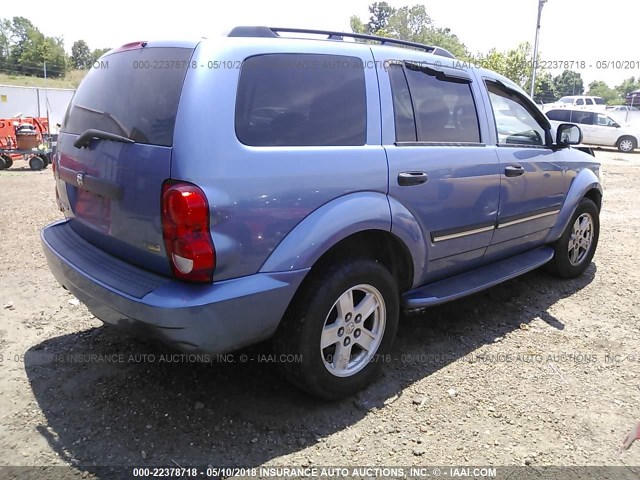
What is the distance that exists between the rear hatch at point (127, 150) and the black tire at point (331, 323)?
707mm

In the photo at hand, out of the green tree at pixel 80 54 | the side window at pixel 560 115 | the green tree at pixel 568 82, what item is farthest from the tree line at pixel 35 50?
the green tree at pixel 568 82

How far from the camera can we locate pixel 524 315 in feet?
13.5

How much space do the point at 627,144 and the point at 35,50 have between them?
238ft

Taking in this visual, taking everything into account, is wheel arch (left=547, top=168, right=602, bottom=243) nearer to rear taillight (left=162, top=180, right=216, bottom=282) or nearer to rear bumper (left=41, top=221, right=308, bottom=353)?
rear bumper (left=41, top=221, right=308, bottom=353)

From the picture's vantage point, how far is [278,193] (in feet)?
7.73

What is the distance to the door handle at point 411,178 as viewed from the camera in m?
2.90

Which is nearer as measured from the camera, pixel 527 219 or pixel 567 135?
pixel 527 219

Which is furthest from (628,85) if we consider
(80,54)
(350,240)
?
(350,240)

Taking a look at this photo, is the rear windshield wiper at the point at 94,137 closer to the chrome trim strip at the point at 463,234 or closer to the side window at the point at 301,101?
the side window at the point at 301,101

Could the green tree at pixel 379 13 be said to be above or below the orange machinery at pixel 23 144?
above

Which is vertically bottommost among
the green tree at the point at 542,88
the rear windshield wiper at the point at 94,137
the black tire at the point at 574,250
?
the black tire at the point at 574,250

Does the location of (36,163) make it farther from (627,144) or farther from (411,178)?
(627,144)

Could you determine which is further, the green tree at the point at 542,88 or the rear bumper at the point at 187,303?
the green tree at the point at 542,88

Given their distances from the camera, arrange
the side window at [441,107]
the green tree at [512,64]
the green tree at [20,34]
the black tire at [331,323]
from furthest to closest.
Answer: the green tree at [20,34] < the green tree at [512,64] < the side window at [441,107] < the black tire at [331,323]
